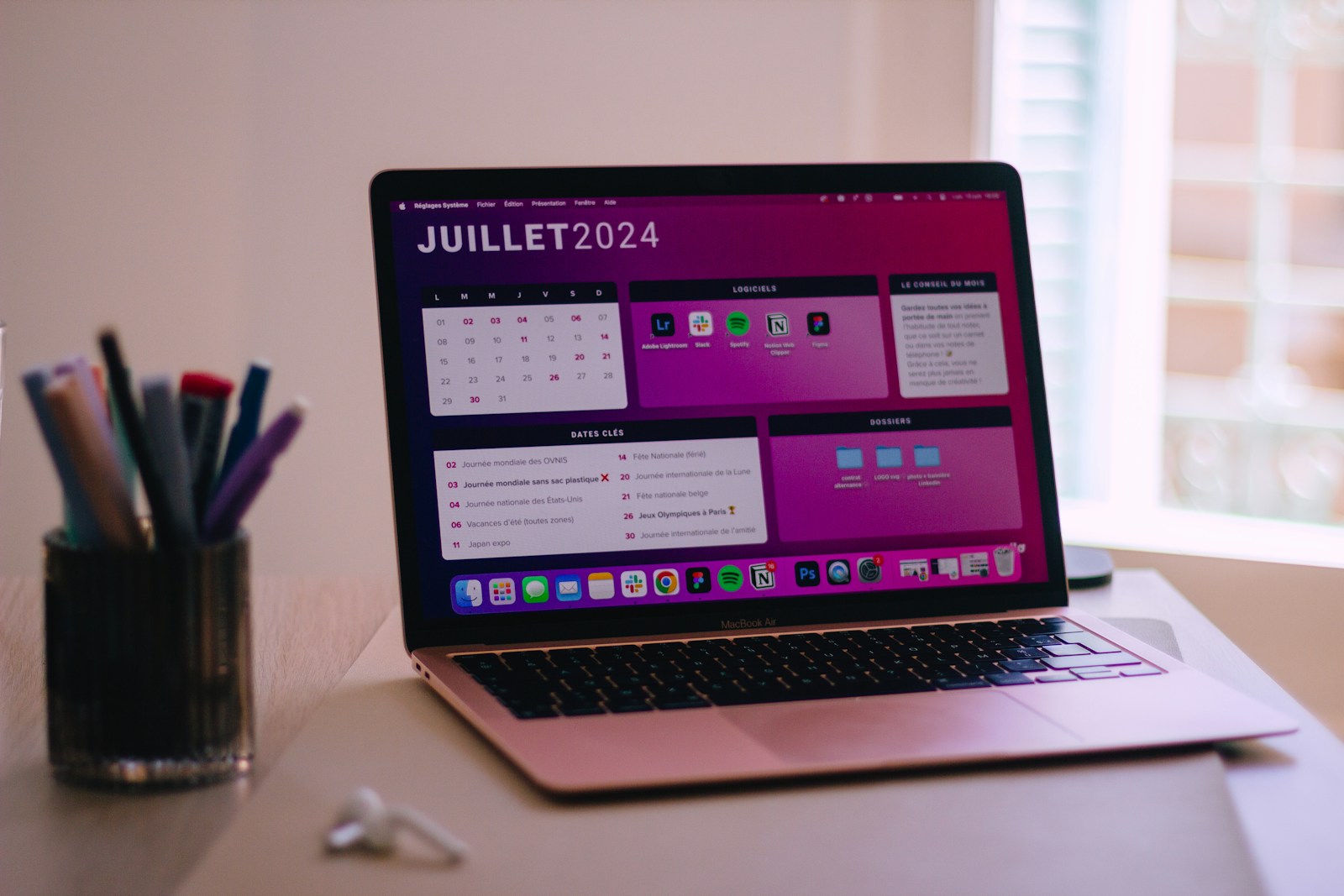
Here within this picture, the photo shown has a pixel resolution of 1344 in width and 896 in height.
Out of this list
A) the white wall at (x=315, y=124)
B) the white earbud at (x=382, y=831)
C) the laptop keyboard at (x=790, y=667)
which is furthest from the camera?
the white wall at (x=315, y=124)

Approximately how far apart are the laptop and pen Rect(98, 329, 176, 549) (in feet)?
0.59

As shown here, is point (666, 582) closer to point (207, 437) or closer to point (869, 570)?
point (869, 570)

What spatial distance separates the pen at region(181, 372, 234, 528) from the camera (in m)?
0.51

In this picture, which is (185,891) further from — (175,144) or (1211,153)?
(1211,153)

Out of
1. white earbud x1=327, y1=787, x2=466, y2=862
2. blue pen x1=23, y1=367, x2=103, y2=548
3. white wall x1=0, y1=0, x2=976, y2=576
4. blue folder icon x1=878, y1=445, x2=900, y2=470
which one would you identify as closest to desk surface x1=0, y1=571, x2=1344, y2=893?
white earbud x1=327, y1=787, x2=466, y2=862

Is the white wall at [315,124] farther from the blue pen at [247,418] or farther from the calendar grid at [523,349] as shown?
the blue pen at [247,418]

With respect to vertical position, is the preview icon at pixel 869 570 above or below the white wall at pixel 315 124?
below

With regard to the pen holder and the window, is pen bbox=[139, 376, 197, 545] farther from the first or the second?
the window

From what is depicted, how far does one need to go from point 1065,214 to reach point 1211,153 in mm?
259

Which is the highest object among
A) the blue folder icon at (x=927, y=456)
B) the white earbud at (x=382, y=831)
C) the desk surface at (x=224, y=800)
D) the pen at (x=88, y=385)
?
the pen at (x=88, y=385)

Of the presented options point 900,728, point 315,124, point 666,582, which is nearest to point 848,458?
point 666,582

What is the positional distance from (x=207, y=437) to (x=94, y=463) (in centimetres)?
5

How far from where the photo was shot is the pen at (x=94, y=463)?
1.54ft

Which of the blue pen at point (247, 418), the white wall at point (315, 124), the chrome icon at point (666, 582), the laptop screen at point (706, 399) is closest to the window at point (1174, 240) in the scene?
the white wall at point (315, 124)
